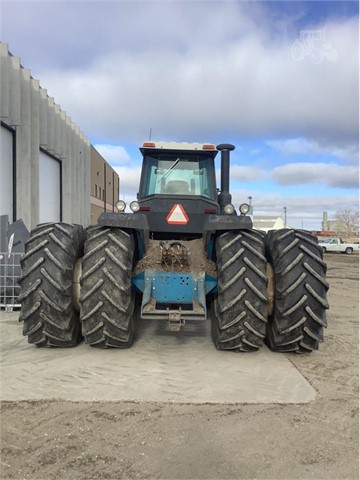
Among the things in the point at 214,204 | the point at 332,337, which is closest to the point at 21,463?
the point at 214,204

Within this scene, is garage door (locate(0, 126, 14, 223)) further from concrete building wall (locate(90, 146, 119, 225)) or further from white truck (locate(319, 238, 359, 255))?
white truck (locate(319, 238, 359, 255))

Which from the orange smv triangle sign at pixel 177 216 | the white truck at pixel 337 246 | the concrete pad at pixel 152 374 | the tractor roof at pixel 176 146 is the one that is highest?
the tractor roof at pixel 176 146

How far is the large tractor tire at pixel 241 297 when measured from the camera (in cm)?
504

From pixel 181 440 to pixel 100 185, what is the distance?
1268 inches

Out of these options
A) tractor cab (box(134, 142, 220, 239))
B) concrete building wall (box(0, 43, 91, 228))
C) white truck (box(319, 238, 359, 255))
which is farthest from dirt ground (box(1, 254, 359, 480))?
white truck (box(319, 238, 359, 255))

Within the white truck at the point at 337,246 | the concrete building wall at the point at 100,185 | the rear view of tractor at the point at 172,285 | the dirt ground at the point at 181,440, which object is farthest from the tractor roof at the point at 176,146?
the white truck at the point at 337,246

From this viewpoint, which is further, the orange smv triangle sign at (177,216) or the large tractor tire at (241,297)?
the orange smv triangle sign at (177,216)

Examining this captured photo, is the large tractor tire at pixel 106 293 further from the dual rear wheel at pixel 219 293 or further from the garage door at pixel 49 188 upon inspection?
the garage door at pixel 49 188

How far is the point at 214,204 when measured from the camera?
251 inches

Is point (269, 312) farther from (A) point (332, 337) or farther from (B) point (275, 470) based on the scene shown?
(B) point (275, 470)

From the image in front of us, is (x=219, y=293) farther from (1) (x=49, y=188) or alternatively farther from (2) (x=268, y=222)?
(2) (x=268, y=222)

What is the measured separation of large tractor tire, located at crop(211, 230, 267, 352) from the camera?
504cm

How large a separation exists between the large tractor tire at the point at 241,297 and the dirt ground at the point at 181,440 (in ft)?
3.84

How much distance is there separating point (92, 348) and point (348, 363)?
3161mm
